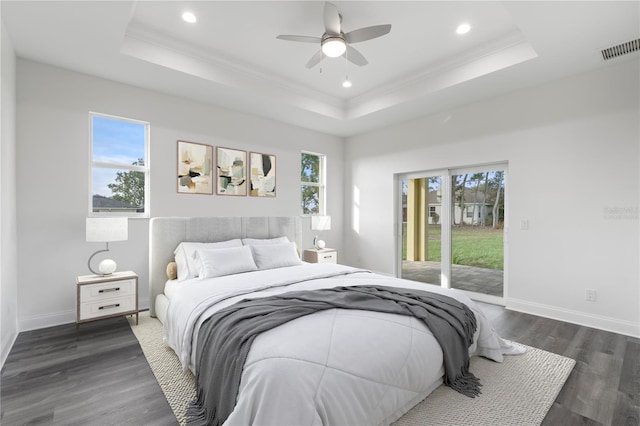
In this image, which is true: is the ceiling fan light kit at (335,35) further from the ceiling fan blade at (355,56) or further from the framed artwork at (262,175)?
the framed artwork at (262,175)

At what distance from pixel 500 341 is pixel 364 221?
11.2 ft

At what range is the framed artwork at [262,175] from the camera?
4836 mm

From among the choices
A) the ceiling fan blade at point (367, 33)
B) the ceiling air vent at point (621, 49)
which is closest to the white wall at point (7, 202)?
the ceiling fan blade at point (367, 33)

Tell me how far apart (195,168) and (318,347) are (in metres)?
3.44

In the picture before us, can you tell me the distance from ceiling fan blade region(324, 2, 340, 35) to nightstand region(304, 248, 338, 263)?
10.8 feet

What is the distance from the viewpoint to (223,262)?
3.35 meters

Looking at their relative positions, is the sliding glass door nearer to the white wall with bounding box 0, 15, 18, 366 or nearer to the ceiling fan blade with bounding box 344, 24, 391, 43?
the ceiling fan blade with bounding box 344, 24, 391, 43

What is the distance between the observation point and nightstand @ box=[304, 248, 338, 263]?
16.6ft

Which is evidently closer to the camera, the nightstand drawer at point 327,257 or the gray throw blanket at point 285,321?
the gray throw blanket at point 285,321

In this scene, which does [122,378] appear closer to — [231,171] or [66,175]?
[66,175]

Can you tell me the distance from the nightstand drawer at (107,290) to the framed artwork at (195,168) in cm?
A: 137

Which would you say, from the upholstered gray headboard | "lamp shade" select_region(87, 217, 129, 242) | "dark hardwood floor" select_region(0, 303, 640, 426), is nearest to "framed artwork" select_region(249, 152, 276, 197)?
the upholstered gray headboard

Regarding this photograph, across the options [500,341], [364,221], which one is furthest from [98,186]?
[500,341]

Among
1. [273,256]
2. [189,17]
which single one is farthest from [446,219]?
[189,17]
